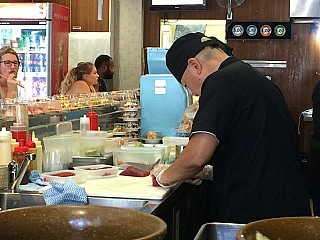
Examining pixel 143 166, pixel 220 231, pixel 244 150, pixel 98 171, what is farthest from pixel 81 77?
pixel 220 231

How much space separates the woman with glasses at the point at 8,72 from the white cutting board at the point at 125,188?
129 inches

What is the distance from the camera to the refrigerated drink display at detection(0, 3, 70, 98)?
8.00 m

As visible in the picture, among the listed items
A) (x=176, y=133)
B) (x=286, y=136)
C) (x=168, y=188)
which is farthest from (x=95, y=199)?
(x=176, y=133)

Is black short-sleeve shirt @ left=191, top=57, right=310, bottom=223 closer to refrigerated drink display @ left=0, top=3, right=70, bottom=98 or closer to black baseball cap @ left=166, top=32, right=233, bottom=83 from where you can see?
black baseball cap @ left=166, top=32, right=233, bottom=83

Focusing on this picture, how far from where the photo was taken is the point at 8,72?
242 inches

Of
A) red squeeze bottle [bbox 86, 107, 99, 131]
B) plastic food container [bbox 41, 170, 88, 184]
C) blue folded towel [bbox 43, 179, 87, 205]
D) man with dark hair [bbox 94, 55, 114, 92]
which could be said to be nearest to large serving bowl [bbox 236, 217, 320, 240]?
blue folded towel [bbox 43, 179, 87, 205]

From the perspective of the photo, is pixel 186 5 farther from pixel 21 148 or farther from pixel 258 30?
pixel 21 148

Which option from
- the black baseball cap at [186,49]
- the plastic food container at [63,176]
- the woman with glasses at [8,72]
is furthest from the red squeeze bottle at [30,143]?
the woman with glasses at [8,72]

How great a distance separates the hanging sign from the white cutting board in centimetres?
545

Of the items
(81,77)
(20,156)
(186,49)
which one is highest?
(186,49)

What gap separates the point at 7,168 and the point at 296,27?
6.18 meters

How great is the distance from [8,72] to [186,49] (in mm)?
3582

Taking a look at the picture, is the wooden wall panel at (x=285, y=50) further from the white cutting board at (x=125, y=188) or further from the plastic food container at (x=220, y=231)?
the plastic food container at (x=220, y=231)

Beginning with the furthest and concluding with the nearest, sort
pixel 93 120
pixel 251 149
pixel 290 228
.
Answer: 1. pixel 93 120
2. pixel 251 149
3. pixel 290 228
